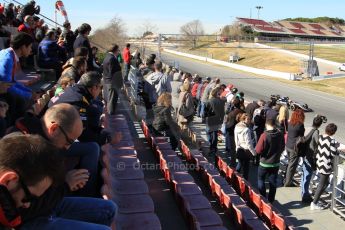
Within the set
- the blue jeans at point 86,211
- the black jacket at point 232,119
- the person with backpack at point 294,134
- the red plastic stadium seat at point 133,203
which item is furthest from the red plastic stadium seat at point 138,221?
the person with backpack at point 294,134

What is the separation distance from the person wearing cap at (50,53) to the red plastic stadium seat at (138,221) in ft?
18.9

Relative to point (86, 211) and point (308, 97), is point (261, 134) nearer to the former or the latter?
point (86, 211)

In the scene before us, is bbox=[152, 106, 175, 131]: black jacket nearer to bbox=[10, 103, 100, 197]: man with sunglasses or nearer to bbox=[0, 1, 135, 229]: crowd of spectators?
bbox=[0, 1, 135, 229]: crowd of spectators

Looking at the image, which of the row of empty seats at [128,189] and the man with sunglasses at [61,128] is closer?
the man with sunglasses at [61,128]

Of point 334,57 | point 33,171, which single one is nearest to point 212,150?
point 33,171

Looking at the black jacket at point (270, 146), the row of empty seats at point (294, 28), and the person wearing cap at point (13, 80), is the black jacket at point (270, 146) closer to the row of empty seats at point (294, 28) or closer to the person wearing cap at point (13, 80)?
the person wearing cap at point (13, 80)

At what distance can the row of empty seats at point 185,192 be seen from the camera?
5.98 meters

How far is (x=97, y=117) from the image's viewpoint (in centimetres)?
450

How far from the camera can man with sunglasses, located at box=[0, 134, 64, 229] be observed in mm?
1701

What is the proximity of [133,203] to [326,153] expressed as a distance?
168 inches

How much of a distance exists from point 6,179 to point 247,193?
21.6 feet

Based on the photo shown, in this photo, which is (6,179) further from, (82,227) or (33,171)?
(82,227)

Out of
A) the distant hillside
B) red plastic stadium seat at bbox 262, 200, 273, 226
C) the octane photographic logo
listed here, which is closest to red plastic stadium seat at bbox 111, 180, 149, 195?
the octane photographic logo

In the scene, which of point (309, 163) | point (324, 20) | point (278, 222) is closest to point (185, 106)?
point (309, 163)
